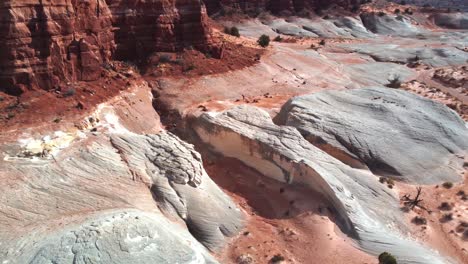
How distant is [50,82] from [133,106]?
5476 mm

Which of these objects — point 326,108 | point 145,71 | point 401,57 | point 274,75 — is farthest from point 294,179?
point 401,57

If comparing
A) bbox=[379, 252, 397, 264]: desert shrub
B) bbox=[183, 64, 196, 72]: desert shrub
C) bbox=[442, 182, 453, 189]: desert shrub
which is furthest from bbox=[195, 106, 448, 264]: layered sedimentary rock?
bbox=[183, 64, 196, 72]: desert shrub

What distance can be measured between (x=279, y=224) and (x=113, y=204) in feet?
29.1

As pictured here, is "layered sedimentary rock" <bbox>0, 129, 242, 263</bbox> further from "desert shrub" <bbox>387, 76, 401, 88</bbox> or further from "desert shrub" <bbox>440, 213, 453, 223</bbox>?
"desert shrub" <bbox>387, 76, 401, 88</bbox>

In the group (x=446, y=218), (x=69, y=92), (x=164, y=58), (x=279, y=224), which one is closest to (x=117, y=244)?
(x=279, y=224)

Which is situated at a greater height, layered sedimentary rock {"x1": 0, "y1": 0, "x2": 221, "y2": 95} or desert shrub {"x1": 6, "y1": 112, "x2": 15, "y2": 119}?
layered sedimentary rock {"x1": 0, "y1": 0, "x2": 221, "y2": 95}

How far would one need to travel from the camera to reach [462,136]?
34438 mm

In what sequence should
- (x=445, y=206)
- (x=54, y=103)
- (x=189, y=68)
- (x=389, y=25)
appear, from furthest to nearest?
(x=389, y=25)
(x=189, y=68)
(x=445, y=206)
(x=54, y=103)

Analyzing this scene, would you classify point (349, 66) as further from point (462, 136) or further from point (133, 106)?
point (133, 106)

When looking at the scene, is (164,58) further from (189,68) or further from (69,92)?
(69,92)

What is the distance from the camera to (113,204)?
19.9 m

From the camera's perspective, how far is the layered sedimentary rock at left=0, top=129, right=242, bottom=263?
16.7 metres

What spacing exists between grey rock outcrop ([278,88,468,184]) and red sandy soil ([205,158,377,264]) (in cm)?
569

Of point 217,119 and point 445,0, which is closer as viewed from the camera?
point 217,119
